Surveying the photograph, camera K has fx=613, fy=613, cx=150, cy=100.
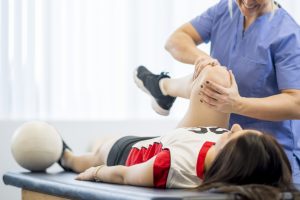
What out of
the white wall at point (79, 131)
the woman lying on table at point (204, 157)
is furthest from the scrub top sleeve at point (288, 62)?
the white wall at point (79, 131)

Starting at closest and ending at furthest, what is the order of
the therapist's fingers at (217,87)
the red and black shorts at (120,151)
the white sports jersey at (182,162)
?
the white sports jersey at (182,162), the therapist's fingers at (217,87), the red and black shorts at (120,151)

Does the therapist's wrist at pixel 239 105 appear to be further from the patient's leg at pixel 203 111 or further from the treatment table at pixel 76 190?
the treatment table at pixel 76 190

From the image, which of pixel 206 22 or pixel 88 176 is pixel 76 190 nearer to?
pixel 88 176

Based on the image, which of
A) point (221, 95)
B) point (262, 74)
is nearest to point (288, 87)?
point (262, 74)

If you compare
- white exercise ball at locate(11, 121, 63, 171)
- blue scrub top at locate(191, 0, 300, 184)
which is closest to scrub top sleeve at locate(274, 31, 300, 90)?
blue scrub top at locate(191, 0, 300, 184)

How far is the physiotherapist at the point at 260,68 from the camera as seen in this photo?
79.1 inches

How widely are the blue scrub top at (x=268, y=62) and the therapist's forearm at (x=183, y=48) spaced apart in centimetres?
14

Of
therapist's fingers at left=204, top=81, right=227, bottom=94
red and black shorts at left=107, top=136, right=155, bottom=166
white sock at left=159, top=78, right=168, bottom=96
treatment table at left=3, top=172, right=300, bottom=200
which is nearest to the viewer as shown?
treatment table at left=3, top=172, right=300, bottom=200

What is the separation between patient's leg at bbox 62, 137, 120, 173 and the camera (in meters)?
2.38

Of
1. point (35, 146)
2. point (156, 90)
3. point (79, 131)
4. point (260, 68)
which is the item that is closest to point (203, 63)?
point (260, 68)

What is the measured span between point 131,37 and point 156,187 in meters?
1.69

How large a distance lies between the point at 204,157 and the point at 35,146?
0.94 metres

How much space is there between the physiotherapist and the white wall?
975 mm

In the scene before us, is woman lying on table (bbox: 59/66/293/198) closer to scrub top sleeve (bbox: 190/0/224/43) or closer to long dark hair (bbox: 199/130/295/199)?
long dark hair (bbox: 199/130/295/199)
